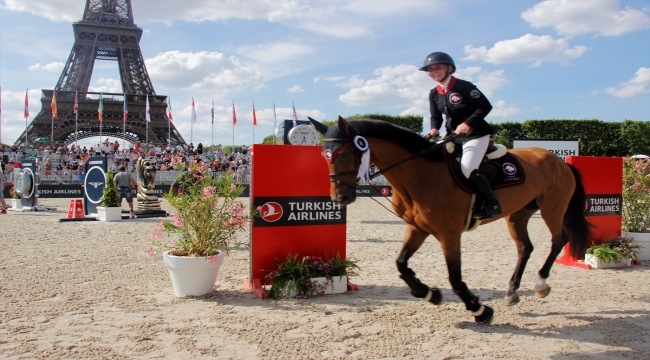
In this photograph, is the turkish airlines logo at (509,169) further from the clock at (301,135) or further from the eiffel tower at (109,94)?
the eiffel tower at (109,94)

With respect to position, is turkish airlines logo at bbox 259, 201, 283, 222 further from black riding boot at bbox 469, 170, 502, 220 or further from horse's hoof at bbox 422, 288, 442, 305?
black riding boot at bbox 469, 170, 502, 220

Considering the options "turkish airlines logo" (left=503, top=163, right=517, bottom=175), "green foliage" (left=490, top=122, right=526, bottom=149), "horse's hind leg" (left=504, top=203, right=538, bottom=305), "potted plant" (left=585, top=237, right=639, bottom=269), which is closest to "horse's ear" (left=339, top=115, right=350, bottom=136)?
"turkish airlines logo" (left=503, top=163, right=517, bottom=175)

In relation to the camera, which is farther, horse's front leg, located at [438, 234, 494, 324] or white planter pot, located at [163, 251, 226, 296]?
white planter pot, located at [163, 251, 226, 296]

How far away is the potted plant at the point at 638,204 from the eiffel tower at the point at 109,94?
47251 millimetres

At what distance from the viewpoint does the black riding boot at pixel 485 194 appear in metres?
4.48

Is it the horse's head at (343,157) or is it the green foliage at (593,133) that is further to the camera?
the green foliage at (593,133)

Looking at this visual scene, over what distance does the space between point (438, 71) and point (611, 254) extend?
4820 mm

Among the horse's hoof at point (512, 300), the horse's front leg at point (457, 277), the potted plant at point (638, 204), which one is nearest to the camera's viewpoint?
the horse's front leg at point (457, 277)

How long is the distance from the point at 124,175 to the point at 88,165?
112 centimetres

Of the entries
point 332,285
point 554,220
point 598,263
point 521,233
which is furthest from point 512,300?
point 598,263

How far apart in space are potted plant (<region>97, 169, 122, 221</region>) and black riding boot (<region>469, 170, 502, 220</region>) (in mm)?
12012

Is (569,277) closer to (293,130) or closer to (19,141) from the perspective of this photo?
(293,130)

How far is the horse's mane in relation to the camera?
4199 mm

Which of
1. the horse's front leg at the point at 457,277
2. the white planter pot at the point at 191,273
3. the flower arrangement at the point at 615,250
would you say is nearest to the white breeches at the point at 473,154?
the horse's front leg at the point at 457,277
